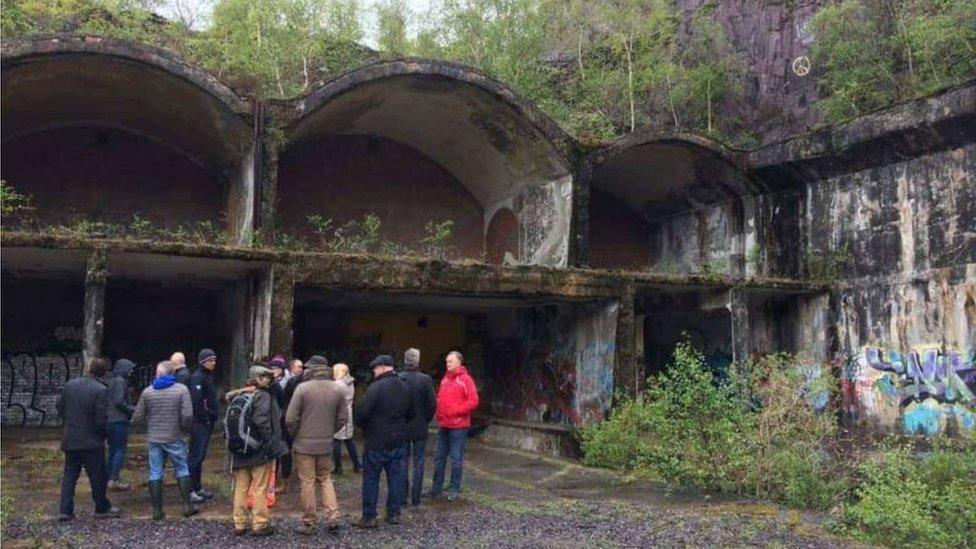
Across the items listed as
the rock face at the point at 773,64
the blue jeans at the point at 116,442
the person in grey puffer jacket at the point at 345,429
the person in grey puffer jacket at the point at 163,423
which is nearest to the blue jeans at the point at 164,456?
the person in grey puffer jacket at the point at 163,423

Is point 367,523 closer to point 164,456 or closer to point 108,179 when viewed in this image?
point 164,456

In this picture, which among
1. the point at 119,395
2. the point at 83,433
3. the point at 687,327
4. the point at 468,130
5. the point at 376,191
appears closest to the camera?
the point at 83,433

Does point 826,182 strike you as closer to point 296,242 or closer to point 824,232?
point 824,232

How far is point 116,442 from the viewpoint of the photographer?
30.7 ft

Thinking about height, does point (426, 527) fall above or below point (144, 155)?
below

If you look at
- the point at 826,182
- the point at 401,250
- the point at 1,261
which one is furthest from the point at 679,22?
the point at 1,261

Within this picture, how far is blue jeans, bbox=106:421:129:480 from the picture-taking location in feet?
30.3

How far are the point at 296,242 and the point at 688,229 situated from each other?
9.47 meters

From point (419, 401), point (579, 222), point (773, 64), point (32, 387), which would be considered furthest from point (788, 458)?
point (773, 64)

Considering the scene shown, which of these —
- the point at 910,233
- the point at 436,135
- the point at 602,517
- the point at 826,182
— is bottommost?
the point at 602,517

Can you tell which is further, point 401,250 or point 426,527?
point 401,250

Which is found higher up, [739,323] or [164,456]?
[739,323]

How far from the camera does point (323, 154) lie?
1909 cm

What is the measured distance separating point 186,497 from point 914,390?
41.9 ft
